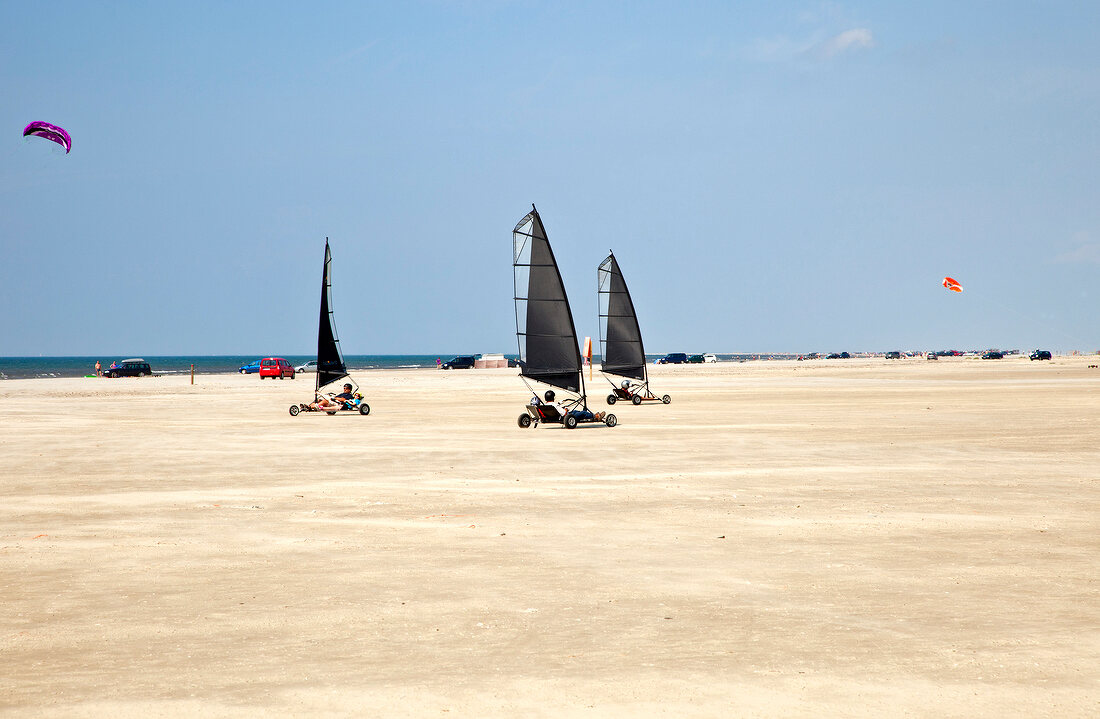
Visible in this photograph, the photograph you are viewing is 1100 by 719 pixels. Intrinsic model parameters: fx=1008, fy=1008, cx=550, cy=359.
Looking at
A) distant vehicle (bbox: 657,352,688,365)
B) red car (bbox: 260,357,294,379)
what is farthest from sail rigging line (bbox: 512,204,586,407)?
distant vehicle (bbox: 657,352,688,365)

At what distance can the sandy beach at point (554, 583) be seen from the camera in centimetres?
577

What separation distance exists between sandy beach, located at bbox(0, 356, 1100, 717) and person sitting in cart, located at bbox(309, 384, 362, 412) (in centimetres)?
1306

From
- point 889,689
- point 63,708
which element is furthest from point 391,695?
point 889,689

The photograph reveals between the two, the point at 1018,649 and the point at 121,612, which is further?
the point at 121,612

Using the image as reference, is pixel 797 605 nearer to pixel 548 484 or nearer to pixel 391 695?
pixel 391 695

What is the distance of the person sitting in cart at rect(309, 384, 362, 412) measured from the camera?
3241cm

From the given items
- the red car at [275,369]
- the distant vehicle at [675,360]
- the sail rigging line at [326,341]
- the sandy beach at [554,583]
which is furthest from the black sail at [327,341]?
the distant vehicle at [675,360]

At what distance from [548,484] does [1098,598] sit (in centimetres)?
838

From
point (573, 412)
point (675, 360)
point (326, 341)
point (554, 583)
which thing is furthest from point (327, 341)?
point (675, 360)

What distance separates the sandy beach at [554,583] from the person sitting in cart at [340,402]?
1306 cm

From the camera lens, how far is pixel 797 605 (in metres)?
7.68

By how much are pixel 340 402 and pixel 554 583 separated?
981 inches

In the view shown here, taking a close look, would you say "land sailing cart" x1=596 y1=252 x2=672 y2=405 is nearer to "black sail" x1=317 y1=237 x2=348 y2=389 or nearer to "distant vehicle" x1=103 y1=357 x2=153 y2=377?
"black sail" x1=317 y1=237 x2=348 y2=389

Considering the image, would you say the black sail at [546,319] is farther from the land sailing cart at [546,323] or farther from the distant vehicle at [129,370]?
the distant vehicle at [129,370]
